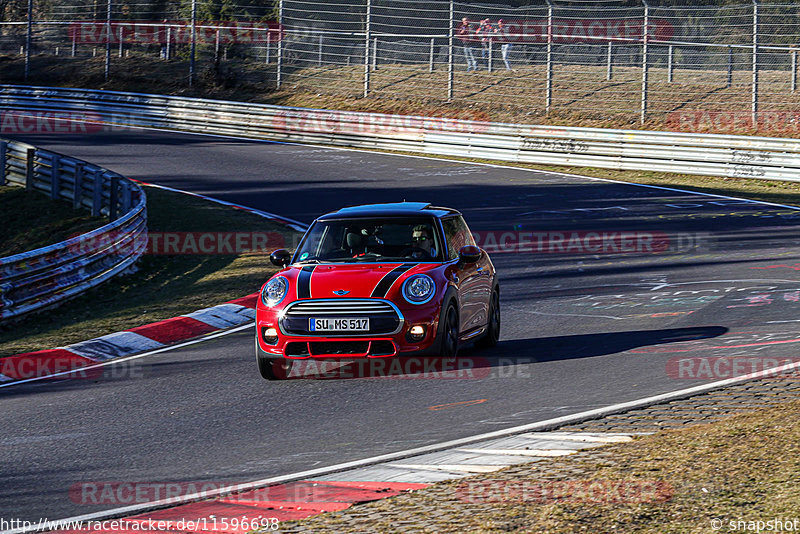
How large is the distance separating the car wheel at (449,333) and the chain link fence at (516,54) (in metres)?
19.0

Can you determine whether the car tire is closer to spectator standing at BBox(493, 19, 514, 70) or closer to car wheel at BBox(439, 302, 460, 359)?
car wheel at BBox(439, 302, 460, 359)

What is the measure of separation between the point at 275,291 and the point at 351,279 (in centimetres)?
73

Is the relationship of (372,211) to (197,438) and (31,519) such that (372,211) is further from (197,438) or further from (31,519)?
(31,519)

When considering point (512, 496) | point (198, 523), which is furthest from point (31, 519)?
point (512, 496)

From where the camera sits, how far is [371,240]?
408 inches

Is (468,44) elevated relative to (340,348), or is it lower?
elevated

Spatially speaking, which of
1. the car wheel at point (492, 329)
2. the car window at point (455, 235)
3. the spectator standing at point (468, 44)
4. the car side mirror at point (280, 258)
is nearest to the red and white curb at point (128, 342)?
the car side mirror at point (280, 258)

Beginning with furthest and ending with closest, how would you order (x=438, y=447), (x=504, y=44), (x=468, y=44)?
(x=468, y=44) → (x=504, y=44) → (x=438, y=447)

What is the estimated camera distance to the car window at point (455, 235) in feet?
34.3

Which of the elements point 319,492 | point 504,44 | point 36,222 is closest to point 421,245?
point 319,492

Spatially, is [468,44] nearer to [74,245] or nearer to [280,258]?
[74,245]

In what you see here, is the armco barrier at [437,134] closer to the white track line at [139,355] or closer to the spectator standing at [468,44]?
the spectator standing at [468,44]

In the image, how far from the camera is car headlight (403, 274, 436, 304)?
9312 millimetres

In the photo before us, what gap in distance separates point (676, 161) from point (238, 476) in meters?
20.3
